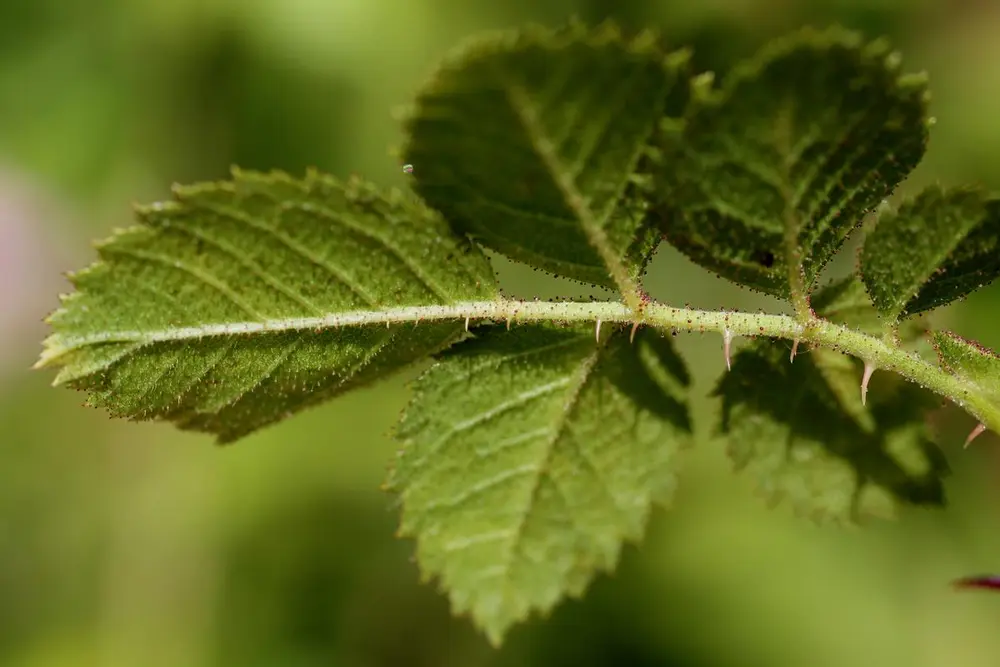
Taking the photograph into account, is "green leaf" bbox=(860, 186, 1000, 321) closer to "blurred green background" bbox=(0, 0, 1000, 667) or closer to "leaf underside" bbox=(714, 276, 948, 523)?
"leaf underside" bbox=(714, 276, 948, 523)

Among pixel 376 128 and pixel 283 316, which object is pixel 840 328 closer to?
pixel 283 316

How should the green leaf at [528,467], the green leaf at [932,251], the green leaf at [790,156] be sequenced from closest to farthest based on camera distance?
1. the green leaf at [790,156]
2. the green leaf at [932,251]
3. the green leaf at [528,467]

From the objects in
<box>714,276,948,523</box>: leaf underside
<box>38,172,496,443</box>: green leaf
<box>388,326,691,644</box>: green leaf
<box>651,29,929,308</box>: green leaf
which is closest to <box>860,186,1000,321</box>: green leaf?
<box>651,29,929,308</box>: green leaf

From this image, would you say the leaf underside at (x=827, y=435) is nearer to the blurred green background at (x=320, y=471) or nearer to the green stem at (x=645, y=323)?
the green stem at (x=645, y=323)

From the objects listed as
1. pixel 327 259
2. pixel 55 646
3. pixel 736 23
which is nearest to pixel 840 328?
pixel 327 259

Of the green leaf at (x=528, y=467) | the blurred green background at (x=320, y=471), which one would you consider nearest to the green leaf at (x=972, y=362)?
the green leaf at (x=528, y=467)

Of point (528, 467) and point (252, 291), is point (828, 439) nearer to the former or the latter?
point (528, 467)
